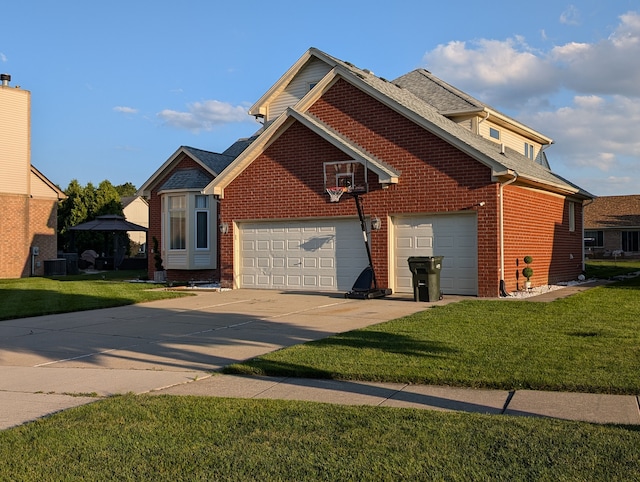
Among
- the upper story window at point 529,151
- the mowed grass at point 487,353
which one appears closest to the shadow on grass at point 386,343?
the mowed grass at point 487,353

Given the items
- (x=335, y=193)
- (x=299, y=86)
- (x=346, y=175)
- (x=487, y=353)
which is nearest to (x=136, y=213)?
(x=299, y=86)

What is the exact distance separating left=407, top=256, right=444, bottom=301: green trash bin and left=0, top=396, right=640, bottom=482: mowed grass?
10165 mm

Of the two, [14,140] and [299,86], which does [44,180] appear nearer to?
[14,140]

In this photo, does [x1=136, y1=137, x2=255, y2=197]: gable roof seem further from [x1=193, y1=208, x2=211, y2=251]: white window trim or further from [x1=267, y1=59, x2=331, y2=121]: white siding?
[x1=267, y1=59, x2=331, y2=121]: white siding

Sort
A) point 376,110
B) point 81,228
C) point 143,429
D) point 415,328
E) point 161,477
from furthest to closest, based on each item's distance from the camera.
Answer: point 81,228 < point 376,110 < point 415,328 < point 143,429 < point 161,477

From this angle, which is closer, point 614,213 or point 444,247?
point 444,247

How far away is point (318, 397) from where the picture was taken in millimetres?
7070

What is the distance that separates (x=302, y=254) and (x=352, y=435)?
14.9 meters

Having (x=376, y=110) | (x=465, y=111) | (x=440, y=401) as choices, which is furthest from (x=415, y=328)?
(x=465, y=111)

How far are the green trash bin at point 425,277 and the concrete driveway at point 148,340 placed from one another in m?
0.42

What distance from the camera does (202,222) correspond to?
24.2 metres

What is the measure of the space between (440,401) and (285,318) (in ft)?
23.7

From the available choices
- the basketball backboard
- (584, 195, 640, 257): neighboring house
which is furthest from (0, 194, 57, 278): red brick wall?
(584, 195, 640, 257): neighboring house

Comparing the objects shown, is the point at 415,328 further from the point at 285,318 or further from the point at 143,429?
the point at 143,429
